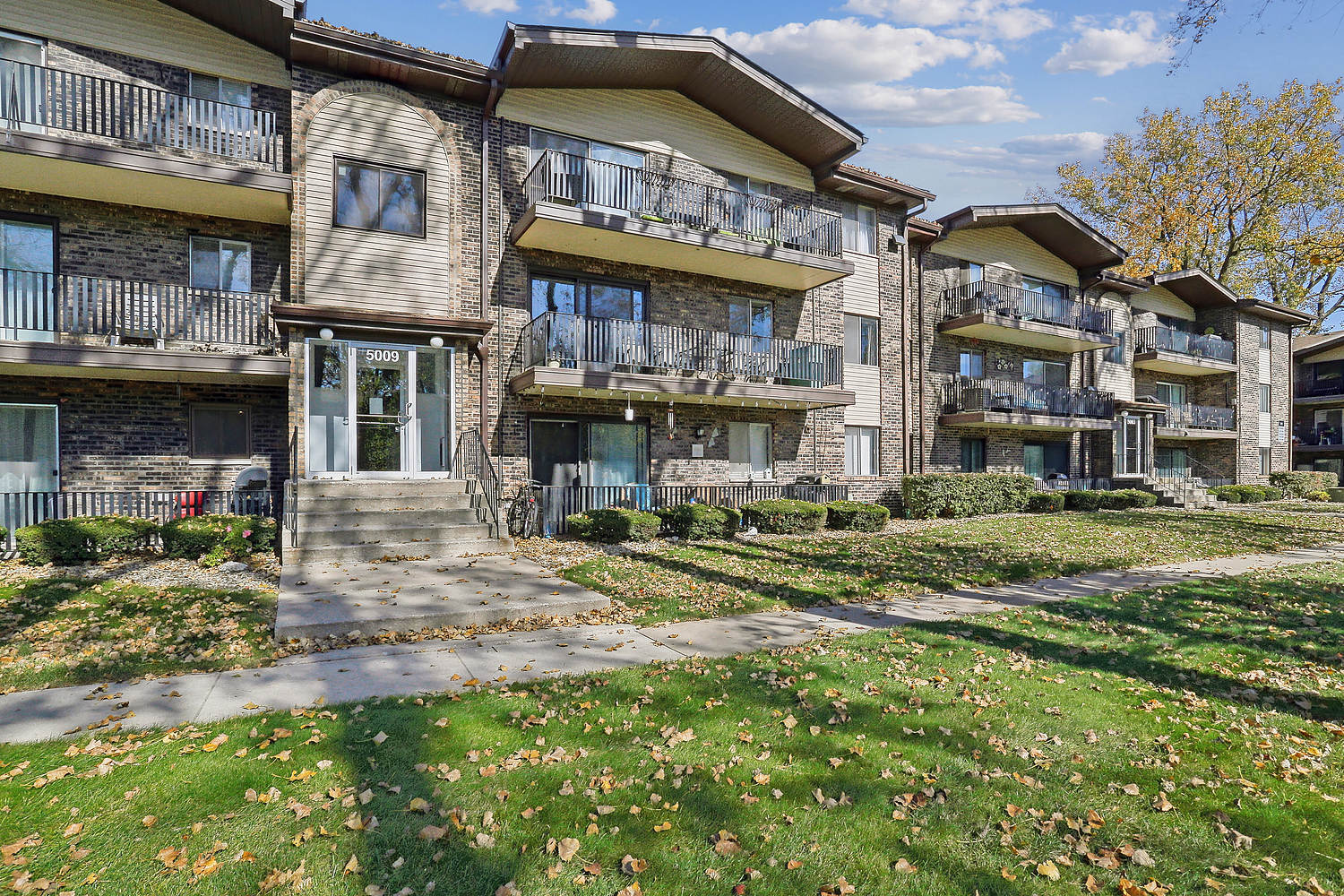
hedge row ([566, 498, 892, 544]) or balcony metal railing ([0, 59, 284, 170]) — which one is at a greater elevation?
balcony metal railing ([0, 59, 284, 170])

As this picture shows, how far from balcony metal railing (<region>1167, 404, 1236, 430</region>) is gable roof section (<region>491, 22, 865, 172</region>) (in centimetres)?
1943

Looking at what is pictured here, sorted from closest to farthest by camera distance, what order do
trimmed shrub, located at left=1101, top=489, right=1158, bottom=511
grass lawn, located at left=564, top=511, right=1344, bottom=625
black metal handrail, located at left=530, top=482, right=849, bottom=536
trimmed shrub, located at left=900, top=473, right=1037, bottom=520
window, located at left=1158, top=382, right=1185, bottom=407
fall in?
1. grass lawn, located at left=564, top=511, right=1344, bottom=625
2. black metal handrail, located at left=530, top=482, right=849, bottom=536
3. trimmed shrub, located at left=900, top=473, right=1037, bottom=520
4. trimmed shrub, located at left=1101, top=489, right=1158, bottom=511
5. window, located at left=1158, top=382, right=1185, bottom=407

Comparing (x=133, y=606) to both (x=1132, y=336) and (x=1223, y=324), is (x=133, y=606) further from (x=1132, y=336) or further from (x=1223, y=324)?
(x=1223, y=324)

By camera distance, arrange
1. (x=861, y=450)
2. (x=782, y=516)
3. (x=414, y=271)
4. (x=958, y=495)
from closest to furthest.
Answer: (x=414, y=271) < (x=782, y=516) < (x=958, y=495) < (x=861, y=450)

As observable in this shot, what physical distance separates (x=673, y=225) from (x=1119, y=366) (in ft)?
67.4

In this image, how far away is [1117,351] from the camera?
25.6m

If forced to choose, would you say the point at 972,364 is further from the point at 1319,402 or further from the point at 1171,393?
the point at 1319,402

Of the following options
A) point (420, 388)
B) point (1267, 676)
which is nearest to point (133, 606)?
point (420, 388)

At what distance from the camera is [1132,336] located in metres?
26.1

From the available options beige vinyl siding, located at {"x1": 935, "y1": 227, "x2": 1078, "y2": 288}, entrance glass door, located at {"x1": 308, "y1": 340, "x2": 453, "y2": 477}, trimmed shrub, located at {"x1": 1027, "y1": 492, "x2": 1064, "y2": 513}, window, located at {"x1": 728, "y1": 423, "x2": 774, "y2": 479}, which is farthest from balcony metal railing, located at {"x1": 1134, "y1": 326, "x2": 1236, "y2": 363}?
entrance glass door, located at {"x1": 308, "y1": 340, "x2": 453, "y2": 477}

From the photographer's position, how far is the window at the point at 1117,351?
985 inches

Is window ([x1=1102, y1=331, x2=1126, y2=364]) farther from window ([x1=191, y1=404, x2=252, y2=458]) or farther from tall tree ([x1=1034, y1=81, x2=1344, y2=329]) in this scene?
window ([x1=191, y1=404, x2=252, y2=458])

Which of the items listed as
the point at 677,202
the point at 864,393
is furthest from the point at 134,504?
the point at 864,393

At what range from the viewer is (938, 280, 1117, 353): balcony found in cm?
2034
